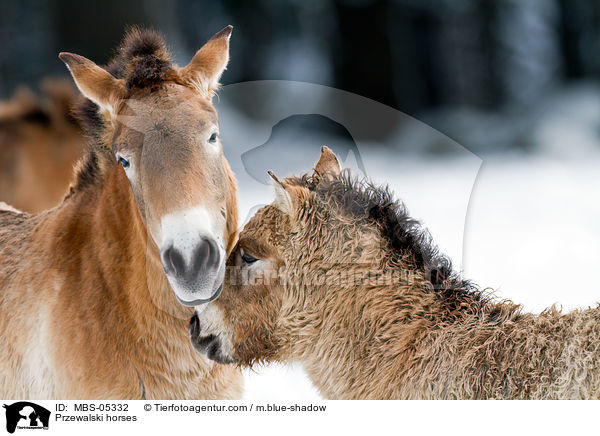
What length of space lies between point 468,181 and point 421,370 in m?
1.52

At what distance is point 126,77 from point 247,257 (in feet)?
3.23

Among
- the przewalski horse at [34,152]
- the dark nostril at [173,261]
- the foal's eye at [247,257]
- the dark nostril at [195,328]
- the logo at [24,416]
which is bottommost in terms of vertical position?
the logo at [24,416]

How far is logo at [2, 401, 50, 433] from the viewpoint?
2715 millimetres

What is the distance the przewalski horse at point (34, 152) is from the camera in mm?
3854

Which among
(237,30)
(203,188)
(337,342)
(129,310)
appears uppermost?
(237,30)

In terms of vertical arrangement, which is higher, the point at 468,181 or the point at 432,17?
the point at 432,17

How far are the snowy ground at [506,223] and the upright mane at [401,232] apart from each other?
413 mm

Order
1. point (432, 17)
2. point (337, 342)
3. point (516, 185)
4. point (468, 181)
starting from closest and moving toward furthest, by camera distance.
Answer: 1. point (337, 342)
2. point (468, 181)
3. point (516, 185)
4. point (432, 17)

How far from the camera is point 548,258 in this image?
3771 millimetres

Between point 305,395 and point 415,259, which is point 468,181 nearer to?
point 415,259

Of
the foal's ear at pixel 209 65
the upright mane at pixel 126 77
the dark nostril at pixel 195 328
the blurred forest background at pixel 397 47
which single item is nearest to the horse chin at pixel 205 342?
the dark nostril at pixel 195 328

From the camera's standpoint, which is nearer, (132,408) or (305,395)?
(132,408)

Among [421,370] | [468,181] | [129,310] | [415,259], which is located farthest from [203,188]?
[468,181]

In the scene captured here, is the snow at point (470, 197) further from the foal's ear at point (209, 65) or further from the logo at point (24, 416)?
the logo at point (24, 416)
